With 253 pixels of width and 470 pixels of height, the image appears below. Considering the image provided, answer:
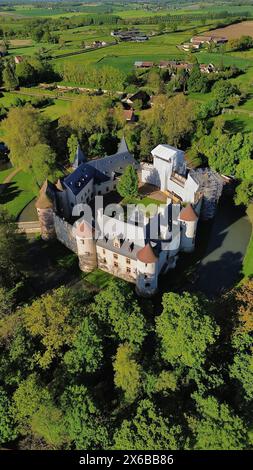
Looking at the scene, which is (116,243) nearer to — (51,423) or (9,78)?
(51,423)

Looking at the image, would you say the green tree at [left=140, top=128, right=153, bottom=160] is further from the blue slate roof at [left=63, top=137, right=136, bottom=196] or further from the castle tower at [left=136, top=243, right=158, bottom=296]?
the castle tower at [left=136, top=243, right=158, bottom=296]

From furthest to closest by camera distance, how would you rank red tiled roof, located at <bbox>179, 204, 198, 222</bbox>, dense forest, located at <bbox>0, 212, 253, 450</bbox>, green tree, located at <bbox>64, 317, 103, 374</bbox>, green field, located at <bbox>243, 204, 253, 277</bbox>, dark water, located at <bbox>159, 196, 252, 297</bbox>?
1. red tiled roof, located at <bbox>179, 204, 198, 222</bbox>
2. green field, located at <bbox>243, 204, 253, 277</bbox>
3. dark water, located at <bbox>159, 196, 252, 297</bbox>
4. green tree, located at <bbox>64, 317, 103, 374</bbox>
5. dense forest, located at <bbox>0, 212, 253, 450</bbox>

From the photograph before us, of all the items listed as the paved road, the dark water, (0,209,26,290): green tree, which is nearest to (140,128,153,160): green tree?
the paved road

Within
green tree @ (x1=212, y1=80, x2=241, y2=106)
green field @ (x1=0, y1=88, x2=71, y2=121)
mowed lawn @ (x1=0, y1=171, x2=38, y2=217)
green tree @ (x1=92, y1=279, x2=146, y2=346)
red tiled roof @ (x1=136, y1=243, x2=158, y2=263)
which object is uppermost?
green tree @ (x1=212, y1=80, x2=241, y2=106)

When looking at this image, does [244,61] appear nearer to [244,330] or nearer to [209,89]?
[209,89]

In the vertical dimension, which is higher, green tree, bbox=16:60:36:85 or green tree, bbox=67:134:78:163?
green tree, bbox=16:60:36:85

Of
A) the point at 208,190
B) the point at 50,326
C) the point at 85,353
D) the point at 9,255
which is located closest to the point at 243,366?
the point at 85,353

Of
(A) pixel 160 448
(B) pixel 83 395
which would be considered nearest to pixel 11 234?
(B) pixel 83 395
